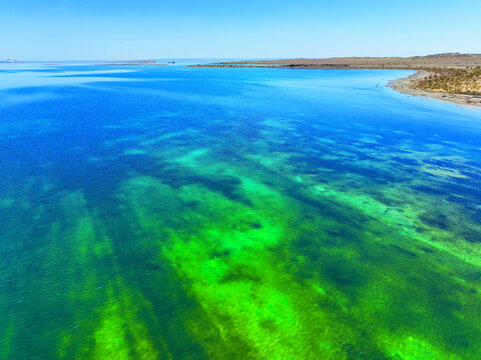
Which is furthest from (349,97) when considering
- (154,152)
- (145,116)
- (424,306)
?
(424,306)

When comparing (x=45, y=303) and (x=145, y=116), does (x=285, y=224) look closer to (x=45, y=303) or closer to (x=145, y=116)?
(x=45, y=303)

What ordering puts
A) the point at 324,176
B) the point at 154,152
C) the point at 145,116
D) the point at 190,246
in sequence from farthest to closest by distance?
1. the point at 145,116
2. the point at 154,152
3. the point at 324,176
4. the point at 190,246

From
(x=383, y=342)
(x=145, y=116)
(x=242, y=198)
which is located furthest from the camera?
(x=145, y=116)

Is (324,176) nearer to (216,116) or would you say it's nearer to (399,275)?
(399,275)

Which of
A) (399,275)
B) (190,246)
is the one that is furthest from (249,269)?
(399,275)

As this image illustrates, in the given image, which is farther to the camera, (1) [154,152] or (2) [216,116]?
(2) [216,116]

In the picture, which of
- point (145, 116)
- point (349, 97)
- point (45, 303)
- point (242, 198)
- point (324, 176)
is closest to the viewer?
point (45, 303)
